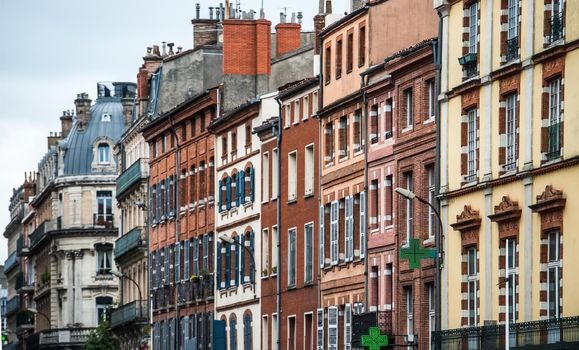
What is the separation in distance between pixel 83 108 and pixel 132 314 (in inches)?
1851

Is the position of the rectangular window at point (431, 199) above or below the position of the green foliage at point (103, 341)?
above

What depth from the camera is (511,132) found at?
2422 inches

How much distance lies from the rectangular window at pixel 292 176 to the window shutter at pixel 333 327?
7687 mm

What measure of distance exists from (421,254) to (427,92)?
7048 millimetres

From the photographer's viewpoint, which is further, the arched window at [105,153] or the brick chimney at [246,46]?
the arched window at [105,153]

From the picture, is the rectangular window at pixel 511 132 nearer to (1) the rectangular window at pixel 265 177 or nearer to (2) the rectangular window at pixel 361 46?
(2) the rectangular window at pixel 361 46

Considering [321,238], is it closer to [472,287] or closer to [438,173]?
[438,173]

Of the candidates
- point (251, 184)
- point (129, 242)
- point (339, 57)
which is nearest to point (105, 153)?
point (129, 242)

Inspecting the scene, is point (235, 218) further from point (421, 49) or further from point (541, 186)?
point (541, 186)

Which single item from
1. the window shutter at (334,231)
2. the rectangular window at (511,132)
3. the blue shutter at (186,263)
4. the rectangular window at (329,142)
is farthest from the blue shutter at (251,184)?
the rectangular window at (511,132)

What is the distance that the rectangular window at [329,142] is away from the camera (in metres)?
82.2

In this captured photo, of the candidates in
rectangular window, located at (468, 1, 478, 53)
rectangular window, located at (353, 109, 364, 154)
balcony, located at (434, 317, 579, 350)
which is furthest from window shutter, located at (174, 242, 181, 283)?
rectangular window, located at (468, 1, 478, 53)

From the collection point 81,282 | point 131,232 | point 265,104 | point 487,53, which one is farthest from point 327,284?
point 81,282

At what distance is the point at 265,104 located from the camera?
306 feet
